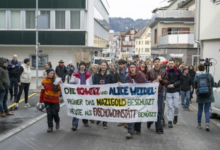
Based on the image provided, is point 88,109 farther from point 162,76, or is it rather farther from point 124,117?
point 162,76

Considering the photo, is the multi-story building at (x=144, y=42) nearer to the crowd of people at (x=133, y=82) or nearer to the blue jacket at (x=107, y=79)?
the crowd of people at (x=133, y=82)

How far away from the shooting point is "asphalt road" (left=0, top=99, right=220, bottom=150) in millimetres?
7598

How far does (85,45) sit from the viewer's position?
32.4 meters

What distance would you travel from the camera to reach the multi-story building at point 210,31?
22.1 m

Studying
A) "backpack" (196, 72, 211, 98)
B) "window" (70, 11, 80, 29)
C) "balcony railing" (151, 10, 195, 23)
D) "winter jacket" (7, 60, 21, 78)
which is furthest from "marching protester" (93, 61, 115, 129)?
"balcony railing" (151, 10, 195, 23)

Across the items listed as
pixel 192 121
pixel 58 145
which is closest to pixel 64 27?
pixel 192 121

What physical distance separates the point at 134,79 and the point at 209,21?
1631cm

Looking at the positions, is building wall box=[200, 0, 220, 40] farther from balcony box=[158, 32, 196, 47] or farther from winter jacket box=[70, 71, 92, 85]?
winter jacket box=[70, 71, 92, 85]

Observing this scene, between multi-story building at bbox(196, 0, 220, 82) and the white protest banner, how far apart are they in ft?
42.3

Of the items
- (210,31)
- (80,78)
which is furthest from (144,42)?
(80,78)

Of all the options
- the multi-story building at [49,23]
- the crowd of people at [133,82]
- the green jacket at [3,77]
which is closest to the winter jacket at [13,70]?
the crowd of people at [133,82]

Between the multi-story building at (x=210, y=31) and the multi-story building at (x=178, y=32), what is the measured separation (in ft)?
33.5

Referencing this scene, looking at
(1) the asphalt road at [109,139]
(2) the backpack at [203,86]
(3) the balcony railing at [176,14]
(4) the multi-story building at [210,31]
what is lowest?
(1) the asphalt road at [109,139]

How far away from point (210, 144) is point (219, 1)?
1520cm
